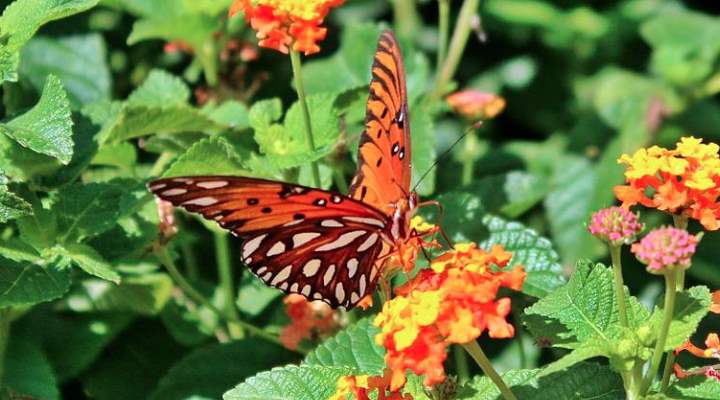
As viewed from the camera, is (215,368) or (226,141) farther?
(215,368)

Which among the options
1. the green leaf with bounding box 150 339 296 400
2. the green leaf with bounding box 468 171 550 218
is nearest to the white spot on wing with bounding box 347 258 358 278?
the green leaf with bounding box 150 339 296 400

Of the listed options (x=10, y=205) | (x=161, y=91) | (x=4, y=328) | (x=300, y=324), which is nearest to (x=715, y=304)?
(x=300, y=324)

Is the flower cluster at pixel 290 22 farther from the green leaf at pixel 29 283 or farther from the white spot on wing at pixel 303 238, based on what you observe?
the green leaf at pixel 29 283

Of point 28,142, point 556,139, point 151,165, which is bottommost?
point 556,139

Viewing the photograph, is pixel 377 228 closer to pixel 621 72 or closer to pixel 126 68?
pixel 126 68

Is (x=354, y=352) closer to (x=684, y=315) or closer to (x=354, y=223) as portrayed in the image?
(x=354, y=223)

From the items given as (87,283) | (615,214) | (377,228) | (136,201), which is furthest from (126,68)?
(615,214)
